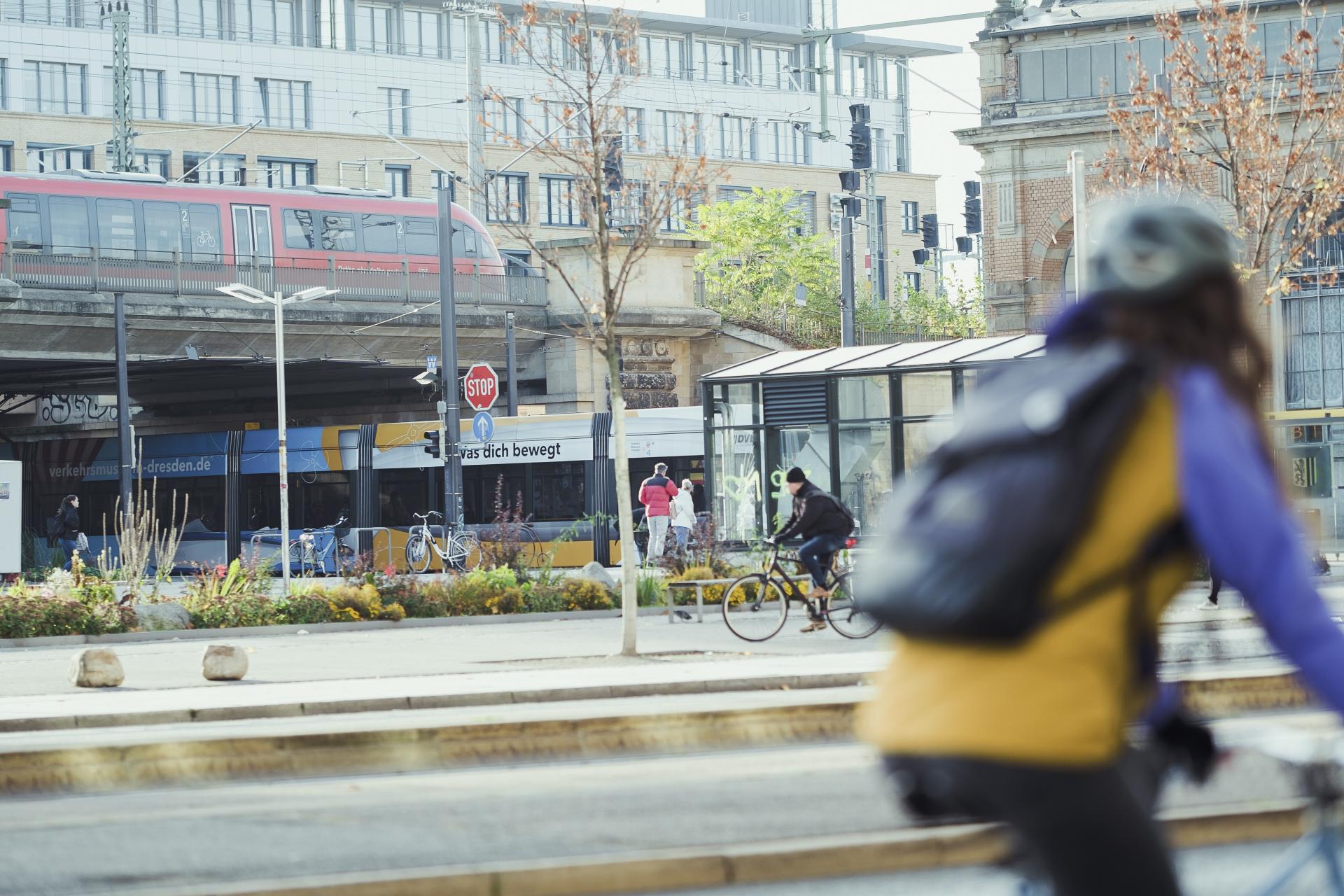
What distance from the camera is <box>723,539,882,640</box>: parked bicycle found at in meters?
18.3

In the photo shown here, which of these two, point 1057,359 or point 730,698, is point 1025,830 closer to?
point 1057,359

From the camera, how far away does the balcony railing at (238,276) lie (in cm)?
4038

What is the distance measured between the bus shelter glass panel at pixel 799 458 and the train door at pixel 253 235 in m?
20.1

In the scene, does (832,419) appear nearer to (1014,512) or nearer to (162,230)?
(162,230)

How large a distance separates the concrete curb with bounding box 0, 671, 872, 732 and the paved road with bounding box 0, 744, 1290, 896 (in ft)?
11.7

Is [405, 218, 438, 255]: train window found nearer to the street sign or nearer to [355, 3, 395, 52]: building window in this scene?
the street sign

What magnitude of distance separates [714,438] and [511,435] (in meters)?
11.9

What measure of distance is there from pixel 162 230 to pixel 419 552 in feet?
36.3

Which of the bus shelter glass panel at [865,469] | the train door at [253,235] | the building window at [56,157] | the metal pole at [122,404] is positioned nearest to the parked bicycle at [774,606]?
the bus shelter glass panel at [865,469]

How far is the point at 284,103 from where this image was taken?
284 ft

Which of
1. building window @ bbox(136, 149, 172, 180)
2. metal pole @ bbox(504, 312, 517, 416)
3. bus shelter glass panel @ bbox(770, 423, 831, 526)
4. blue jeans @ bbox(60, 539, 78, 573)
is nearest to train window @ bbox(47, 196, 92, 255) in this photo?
blue jeans @ bbox(60, 539, 78, 573)

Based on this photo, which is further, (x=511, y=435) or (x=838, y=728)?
(x=511, y=435)

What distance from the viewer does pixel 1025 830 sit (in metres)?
2.62

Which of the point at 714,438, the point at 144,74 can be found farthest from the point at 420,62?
the point at 714,438
